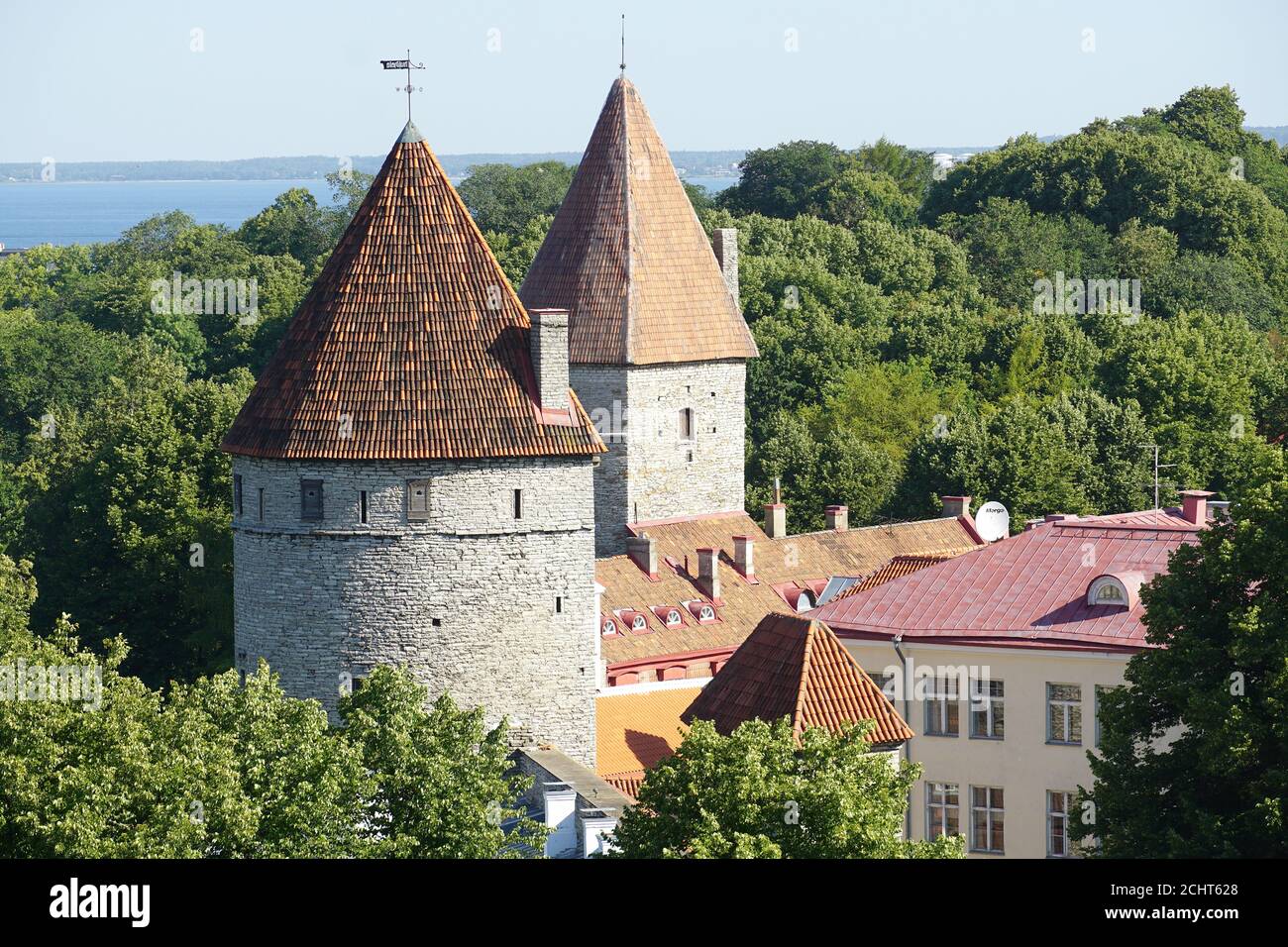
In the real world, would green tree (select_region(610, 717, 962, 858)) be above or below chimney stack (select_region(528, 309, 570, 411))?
below

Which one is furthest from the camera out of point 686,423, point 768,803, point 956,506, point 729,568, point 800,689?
point 956,506

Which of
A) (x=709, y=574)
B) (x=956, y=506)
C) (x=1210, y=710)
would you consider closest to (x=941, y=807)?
(x=1210, y=710)

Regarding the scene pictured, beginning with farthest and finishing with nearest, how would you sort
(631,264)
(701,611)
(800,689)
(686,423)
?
(686,423), (631,264), (701,611), (800,689)

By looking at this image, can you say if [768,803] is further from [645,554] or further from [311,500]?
[645,554]

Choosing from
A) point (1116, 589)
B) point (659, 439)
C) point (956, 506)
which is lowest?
point (956, 506)

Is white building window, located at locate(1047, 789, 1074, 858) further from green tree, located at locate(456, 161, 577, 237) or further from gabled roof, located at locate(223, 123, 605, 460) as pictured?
green tree, located at locate(456, 161, 577, 237)

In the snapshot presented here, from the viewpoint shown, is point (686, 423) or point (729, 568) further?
point (686, 423)

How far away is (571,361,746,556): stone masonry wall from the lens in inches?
2689

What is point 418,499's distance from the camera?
46.1 meters

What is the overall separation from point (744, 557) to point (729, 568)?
1.77 ft

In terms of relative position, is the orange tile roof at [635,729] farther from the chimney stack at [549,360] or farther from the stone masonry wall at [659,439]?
the stone masonry wall at [659,439]

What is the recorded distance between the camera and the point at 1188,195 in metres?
118

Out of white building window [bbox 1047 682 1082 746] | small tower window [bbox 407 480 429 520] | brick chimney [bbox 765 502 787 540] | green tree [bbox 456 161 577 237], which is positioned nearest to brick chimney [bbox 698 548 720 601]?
brick chimney [bbox 765 502 787 540]

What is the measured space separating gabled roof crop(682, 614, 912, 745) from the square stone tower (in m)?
25.0
